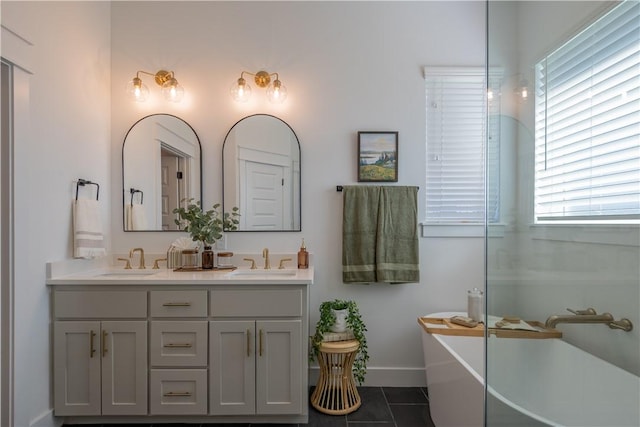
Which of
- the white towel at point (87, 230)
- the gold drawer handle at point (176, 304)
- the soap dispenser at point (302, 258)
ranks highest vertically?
the white towel at point (87, 230)

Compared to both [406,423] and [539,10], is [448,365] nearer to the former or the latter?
[406,423]

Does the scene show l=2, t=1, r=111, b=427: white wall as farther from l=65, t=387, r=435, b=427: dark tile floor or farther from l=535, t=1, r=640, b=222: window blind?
l=535, t=1, r=640, b=222: window blind

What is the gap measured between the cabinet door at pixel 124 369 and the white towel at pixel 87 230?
47 centimetres

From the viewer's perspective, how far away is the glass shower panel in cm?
135

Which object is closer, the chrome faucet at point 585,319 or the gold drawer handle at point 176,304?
the chrome faucet at point 585,319

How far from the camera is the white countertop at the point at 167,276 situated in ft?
Answer: 6.08

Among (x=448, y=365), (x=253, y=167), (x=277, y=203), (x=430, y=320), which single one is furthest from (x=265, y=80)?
(x=448, y=365)

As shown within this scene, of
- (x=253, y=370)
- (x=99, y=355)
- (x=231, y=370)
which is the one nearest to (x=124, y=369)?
(x=99, y=355)

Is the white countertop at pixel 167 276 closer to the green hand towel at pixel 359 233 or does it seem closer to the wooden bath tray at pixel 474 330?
the green hand towel at pixel 359 233

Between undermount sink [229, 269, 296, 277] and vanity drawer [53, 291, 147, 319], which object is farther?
undermount sink [229, 269, 296, 277]

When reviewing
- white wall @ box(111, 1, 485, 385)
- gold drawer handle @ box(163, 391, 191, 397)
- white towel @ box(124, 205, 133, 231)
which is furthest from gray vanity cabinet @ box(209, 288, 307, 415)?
white towel @ box(124, 205, 133, 231)

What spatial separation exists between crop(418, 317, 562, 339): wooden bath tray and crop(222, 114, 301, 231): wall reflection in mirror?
107 centimetres

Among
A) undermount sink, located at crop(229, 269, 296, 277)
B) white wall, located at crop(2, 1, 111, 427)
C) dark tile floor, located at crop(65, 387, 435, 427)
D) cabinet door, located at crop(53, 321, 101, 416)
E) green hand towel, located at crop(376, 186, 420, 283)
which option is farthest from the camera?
green hand towel, located at crop(376, 186, 420, 283)

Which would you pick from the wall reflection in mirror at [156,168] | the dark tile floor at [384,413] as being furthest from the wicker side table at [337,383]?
the wall reflection in mirror at [156,168]
